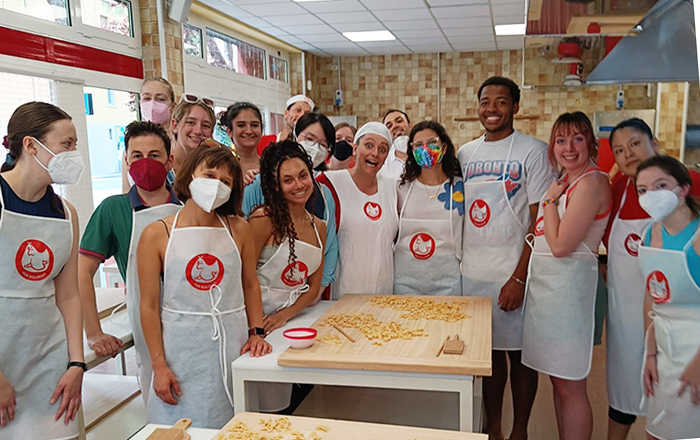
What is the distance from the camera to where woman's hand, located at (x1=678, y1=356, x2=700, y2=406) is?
1389 mm

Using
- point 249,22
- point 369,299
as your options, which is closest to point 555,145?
point 369,299

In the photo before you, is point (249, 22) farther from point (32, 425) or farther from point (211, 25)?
point (32, 425)

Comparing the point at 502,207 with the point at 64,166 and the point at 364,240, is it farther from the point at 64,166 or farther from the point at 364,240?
the point at 64,166

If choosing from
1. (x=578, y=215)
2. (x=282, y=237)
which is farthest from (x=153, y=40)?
(x=578, y=215)

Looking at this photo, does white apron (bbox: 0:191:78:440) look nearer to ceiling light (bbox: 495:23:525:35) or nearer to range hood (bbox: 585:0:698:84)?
range hood (bbox: 585:0:698:84)

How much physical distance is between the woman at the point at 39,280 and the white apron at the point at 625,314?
162 cm

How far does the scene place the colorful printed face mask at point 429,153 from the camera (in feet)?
7.46

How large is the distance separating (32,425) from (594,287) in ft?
5.96

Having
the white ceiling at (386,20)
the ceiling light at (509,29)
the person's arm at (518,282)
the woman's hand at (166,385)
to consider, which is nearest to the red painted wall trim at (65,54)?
the white ceiling at (386,20)

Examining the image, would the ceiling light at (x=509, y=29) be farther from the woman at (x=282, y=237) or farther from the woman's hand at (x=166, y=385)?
the woman's hand at (x=166, y=385)

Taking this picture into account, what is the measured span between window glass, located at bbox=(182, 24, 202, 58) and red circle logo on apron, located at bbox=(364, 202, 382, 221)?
3.83 meters

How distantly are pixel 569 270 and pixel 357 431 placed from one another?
1071 mm

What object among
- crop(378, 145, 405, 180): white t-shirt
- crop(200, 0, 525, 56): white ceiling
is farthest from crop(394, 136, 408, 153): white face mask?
crop(200, 0, 525, 56): white ceiling

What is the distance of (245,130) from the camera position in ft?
7.93
